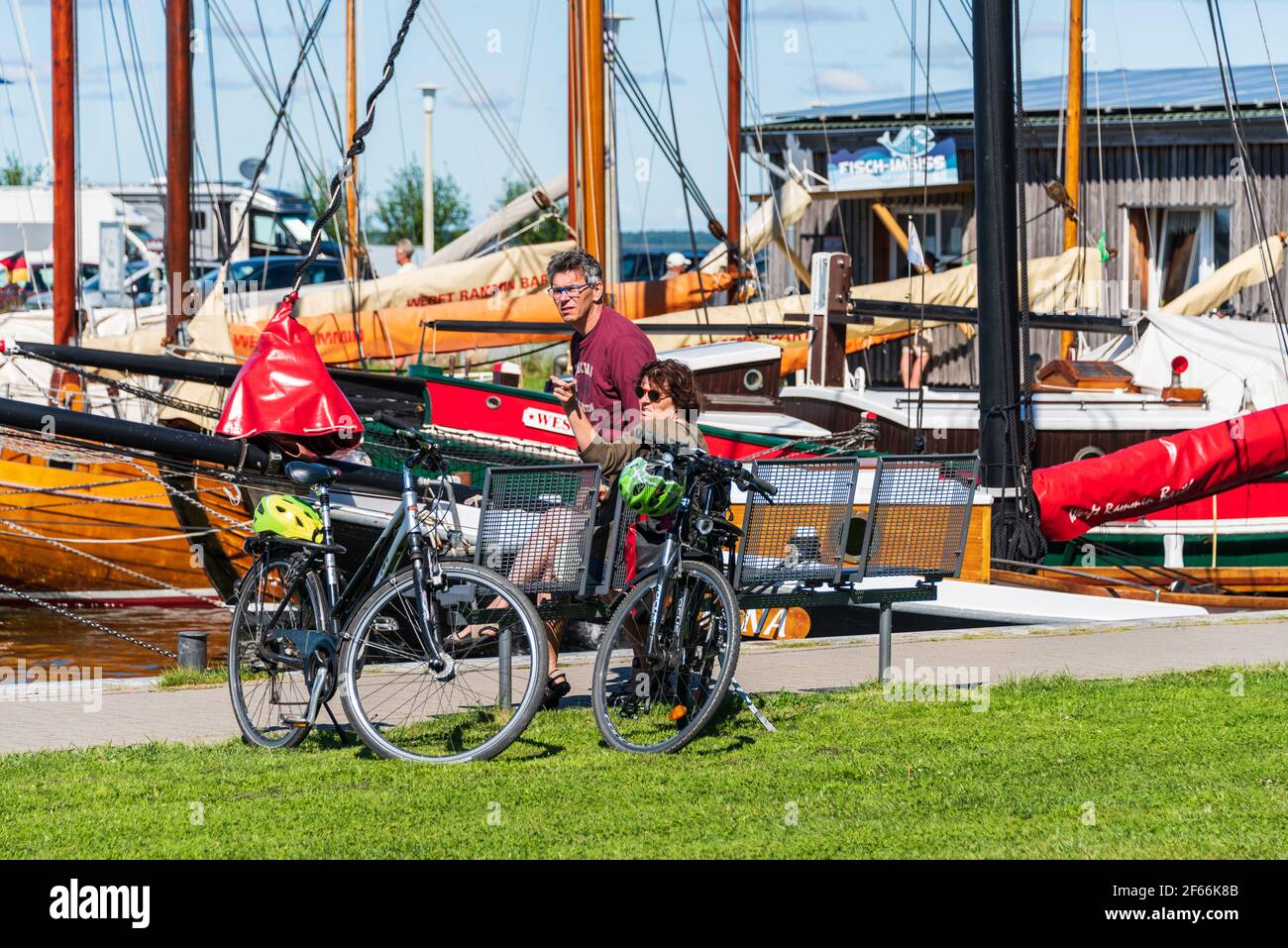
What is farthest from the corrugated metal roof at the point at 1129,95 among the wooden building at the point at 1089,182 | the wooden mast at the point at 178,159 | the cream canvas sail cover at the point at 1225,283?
the wooden mast at the point at 178,159

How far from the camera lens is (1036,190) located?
27344 mm

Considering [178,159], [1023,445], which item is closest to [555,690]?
[1023,445]

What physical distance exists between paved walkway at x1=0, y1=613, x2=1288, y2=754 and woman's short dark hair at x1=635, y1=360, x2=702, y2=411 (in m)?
1.65

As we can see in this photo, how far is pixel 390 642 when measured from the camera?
6676mm

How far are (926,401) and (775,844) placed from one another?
37.1ft

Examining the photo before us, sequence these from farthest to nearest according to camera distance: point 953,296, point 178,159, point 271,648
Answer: point 953,296
point 178,159
point 271,648

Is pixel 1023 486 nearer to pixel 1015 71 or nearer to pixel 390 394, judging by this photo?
pixel 1015 71

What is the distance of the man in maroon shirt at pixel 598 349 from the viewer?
7.75m

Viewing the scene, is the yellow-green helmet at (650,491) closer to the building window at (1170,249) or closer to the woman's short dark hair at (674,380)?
the woman's short dark hair at (674,380)

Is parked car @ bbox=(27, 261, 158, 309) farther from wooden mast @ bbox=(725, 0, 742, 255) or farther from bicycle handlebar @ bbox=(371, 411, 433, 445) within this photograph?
bicycle handlebar @ bbox=(371, 411, 433, 445)

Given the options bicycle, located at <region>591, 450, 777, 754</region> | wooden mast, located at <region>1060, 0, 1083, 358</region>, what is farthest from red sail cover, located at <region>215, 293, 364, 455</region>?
wooden mast, located at <region>1060, 0, 1083, 358</region>

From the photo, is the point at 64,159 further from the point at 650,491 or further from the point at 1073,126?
the point at 650,491

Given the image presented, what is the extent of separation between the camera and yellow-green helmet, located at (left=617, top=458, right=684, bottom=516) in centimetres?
695

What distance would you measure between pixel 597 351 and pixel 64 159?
50.0 ft
